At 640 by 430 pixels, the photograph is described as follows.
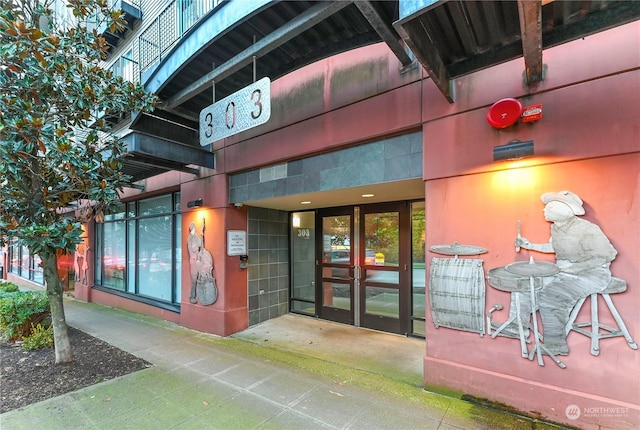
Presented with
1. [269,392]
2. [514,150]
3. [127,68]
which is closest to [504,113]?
[514,150]

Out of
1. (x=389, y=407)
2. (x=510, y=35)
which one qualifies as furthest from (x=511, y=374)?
(x=510, y=35)

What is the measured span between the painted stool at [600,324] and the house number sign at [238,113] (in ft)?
10.5

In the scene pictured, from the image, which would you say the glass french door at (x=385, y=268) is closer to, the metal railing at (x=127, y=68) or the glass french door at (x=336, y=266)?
the glass french door at (x=336, y=266)

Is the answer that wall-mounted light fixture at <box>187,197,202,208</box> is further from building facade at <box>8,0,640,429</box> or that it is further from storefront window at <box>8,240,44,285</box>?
storefront window at <box>8,240,44,285</box>

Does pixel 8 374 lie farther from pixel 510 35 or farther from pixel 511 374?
pixel 510 35

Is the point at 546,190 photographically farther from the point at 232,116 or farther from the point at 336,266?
the point at 336,266

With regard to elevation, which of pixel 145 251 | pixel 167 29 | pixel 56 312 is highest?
pixel 167 29

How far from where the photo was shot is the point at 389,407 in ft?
9.35

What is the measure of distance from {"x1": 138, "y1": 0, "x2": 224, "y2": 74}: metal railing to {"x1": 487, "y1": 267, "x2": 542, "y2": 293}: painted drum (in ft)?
19.2

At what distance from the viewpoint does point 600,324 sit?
7.67 ft

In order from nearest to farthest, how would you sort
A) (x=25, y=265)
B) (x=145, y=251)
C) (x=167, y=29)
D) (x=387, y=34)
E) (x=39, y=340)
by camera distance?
(x=387, y=34) → (x=39, y=340) → (x=167, y=29) → (x=145, y=251) → (x=25, y=265)

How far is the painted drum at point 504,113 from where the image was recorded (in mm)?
2604

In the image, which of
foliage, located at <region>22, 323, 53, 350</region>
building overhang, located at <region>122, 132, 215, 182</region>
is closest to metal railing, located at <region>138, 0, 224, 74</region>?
building overhang, located at <region>122, 132, 215, 182</region>

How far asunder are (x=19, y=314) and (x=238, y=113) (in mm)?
4913
